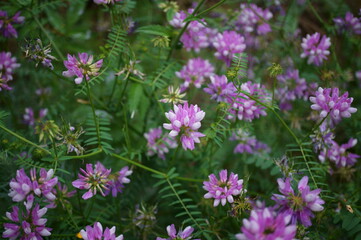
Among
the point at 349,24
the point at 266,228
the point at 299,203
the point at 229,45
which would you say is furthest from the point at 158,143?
the point at 349,24

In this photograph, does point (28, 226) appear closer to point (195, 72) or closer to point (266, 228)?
point (266, 228)

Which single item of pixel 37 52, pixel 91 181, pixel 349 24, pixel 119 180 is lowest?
pixel 119 180

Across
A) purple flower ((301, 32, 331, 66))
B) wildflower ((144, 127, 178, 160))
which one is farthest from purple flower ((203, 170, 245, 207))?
purple flower ((301, 32, 331, 66))

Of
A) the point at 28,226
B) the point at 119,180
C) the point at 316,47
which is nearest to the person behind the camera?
the point at 28,226

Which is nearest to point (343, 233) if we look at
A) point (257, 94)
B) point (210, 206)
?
point (210, 206)

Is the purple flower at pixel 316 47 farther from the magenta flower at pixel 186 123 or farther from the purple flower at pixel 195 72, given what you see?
the magenta flower at pixel 186 123

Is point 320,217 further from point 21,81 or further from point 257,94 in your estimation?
point 21,81

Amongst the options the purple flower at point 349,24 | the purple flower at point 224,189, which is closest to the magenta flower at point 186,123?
the purple flower at point 224,189
